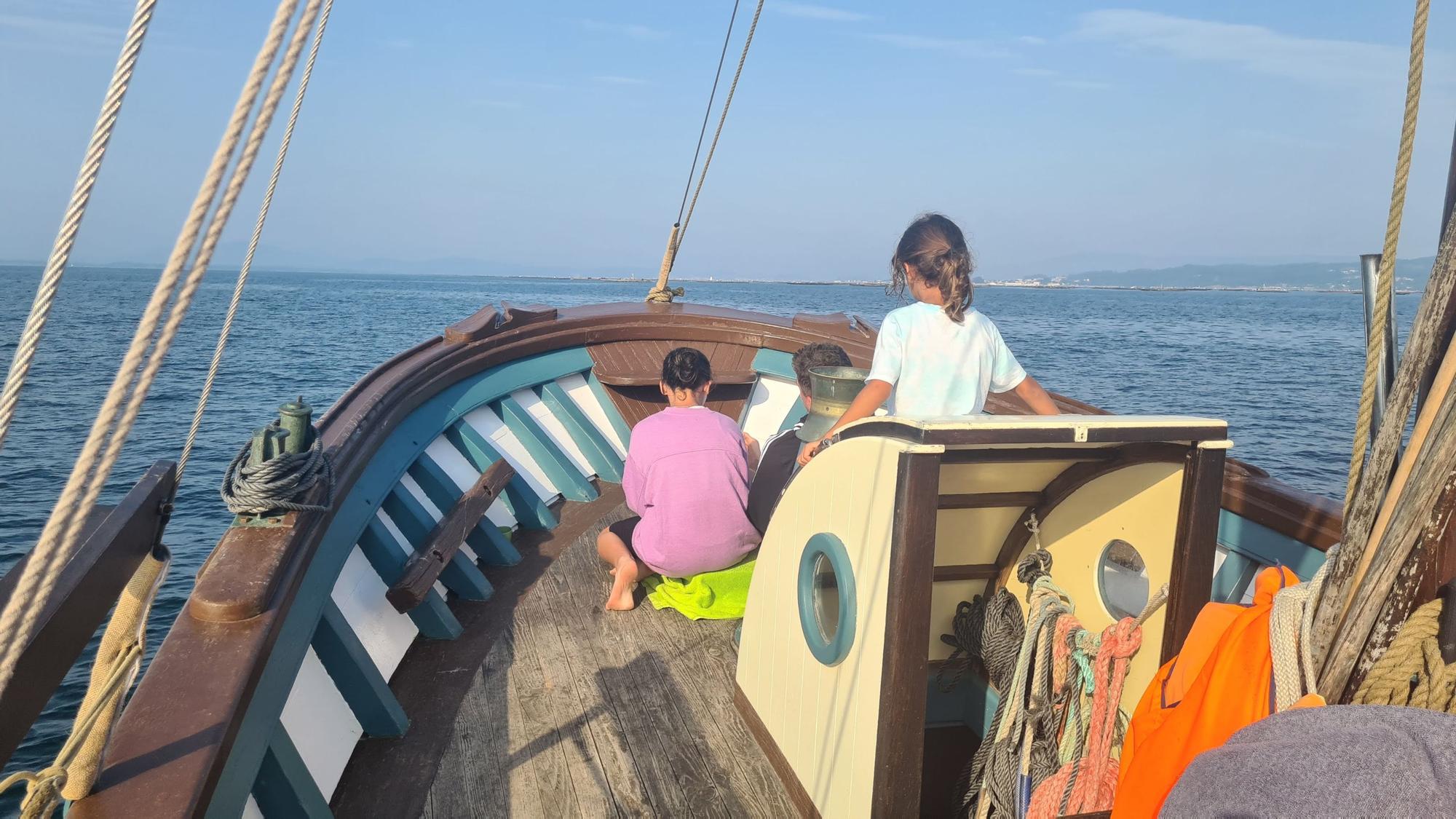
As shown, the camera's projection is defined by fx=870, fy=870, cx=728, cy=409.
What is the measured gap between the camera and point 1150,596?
73.4 inches

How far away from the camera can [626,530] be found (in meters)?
3.51

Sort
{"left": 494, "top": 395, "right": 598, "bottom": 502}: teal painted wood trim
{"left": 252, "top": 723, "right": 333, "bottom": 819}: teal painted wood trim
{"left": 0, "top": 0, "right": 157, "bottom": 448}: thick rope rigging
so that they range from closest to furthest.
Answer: {"left": 0, "top": 0, "right": 157, "bottom": 448}: thick rope rigging < {"left": 252, "top": 723, "right": 333, "bottom": 819}: teal painted wood trim < {"left": 494, "top": 395, "right": 598, "bottom": 502}: teal painted wood trim

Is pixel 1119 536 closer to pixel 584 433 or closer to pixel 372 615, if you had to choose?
pixel 372 615

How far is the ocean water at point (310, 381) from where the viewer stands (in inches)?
471

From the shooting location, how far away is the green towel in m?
3.35

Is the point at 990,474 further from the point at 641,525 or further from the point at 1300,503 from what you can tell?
the point at 641,525

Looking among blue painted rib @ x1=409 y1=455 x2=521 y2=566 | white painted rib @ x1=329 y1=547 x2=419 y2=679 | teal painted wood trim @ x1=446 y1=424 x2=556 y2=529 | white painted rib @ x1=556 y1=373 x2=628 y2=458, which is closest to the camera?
white painted rib @ x1=329 y1=547 x2=419 y2=679

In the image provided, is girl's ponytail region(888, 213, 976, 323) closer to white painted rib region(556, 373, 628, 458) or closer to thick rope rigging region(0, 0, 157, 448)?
thick rope rigging region(0, 0, 157, 448)

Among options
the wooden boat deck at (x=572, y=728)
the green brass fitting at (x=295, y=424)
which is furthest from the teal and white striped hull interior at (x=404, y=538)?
the green brass fitting at (x=295, y=424)

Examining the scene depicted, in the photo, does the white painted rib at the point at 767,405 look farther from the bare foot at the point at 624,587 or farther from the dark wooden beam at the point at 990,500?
the dark wooden beam at the point at 990,500

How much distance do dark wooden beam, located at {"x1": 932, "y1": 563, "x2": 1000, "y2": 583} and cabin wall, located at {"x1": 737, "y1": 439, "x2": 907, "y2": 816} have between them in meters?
0.39

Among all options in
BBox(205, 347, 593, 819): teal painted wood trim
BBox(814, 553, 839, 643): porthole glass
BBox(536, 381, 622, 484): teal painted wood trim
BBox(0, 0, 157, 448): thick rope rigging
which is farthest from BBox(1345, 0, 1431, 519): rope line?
BBox(536, 381, 622, 484): teal painted wood trim

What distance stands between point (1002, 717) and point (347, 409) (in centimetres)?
265

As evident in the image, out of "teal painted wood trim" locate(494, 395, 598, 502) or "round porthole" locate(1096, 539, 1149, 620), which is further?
"teal painted wood trim" locate(494, 395, 598, 502)
